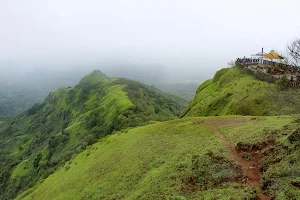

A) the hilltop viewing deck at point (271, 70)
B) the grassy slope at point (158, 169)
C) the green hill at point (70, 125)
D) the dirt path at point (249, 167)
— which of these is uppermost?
the hilltop viewing deck at point (271, 70)

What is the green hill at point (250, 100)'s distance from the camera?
132 feet

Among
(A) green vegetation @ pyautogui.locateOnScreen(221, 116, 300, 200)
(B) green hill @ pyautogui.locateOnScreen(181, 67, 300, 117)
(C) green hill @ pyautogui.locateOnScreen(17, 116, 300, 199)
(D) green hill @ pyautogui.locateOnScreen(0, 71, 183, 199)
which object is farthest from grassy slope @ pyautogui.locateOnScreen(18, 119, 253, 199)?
(D) green hill @ pyautogui.locateOnScreen(0, 71, 183, 199)

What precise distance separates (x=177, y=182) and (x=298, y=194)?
9.72 metres

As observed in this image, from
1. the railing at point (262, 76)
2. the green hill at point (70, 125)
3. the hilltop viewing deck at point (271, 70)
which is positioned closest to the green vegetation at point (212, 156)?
the railing at point (262, 76)

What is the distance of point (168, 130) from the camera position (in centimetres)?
3762

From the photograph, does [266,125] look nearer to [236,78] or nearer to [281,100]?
[281,100]

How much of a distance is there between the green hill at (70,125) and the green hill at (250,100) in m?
18.6

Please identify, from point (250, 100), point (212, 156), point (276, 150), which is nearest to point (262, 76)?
point (250, 100)

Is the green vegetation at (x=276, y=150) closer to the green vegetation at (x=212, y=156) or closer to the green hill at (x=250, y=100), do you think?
the green vegetation at (x=212, y=156)

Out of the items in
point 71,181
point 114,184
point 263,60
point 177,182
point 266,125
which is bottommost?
point 71,181

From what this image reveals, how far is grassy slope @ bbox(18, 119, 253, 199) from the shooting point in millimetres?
21078

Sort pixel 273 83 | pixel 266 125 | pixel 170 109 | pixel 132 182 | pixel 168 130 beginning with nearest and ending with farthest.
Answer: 1. pixel 132 182
2. pixel 266 125
3. pixel 168 130
4. pixel 273 83
5. pixel 170 109

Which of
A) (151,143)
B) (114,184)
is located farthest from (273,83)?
(114,184)

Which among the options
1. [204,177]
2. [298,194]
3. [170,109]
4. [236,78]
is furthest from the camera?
[170,109]
